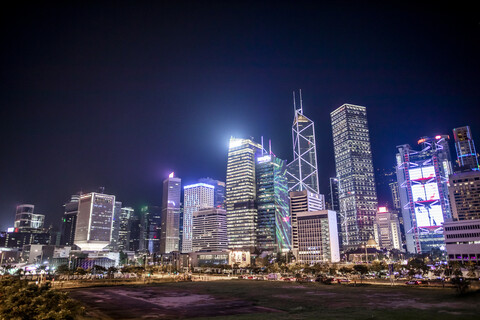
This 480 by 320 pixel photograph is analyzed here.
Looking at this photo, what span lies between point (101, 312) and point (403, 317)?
4237cm

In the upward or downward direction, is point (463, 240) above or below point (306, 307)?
above

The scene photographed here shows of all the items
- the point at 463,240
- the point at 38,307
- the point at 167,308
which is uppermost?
the point at 463,240

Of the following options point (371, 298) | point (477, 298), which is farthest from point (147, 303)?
point (477, 298)

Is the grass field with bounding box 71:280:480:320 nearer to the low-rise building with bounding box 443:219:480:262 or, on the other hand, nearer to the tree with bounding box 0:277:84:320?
the tree with bounding box 0:277:84:320

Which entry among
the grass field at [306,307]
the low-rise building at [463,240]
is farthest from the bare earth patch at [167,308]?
the low-rise building at [463,240]

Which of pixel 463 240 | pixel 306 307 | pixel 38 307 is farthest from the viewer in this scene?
pixel 463 240

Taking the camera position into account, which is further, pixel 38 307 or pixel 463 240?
pixel 463 240

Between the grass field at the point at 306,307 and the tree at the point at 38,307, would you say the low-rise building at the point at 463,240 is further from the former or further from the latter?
the tree at the point at 38,307

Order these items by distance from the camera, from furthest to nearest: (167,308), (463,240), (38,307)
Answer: (463,240) < (167,308) < (38,307)

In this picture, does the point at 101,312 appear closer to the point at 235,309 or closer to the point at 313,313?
the point at 235,309

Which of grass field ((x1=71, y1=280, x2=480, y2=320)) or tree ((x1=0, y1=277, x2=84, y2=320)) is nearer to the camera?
tree ((x1=0, y1=277, x2=84, y2=320))

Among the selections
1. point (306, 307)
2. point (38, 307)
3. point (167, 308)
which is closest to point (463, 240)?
point (306, 307)

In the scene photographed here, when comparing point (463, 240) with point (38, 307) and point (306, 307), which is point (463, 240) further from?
point (38, 307)

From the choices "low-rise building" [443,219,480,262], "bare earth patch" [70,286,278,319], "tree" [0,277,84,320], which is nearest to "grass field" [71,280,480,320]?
"bare earth patch" [70,286,278,319]
